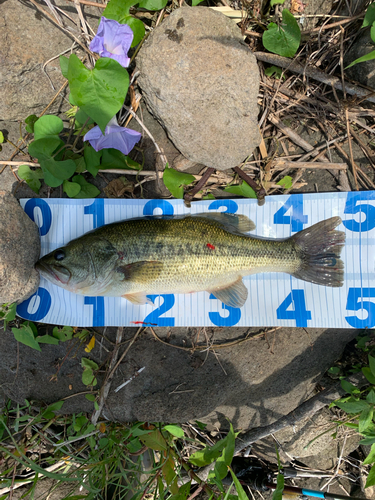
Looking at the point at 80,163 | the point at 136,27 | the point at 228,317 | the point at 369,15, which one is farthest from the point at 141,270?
the point at 369,15

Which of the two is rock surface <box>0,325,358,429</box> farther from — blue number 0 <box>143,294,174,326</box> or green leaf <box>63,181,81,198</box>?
green leaf <box>63,181,81,198</box>

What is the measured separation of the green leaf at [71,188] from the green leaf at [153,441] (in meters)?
2.69

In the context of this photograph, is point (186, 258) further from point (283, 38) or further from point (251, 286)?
point (283, 38)

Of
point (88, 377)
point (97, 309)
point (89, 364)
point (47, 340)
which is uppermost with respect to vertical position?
point (97, 309)

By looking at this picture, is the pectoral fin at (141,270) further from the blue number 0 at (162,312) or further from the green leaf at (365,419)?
the green leaf at (365,419)

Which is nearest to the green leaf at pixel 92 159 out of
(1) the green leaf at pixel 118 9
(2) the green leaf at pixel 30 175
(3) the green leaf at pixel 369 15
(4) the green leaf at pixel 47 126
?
(4) the green leaf at pixel 47 126

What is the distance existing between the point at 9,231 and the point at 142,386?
2181 millimetres

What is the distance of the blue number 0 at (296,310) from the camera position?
3.43m

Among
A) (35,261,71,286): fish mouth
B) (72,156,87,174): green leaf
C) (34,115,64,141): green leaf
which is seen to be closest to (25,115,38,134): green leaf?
(34,115,64,141): green leaf

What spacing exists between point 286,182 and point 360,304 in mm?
1614

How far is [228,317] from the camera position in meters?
3.46

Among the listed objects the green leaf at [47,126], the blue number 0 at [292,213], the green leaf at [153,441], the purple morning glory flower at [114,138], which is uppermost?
the green leaf at [47,126]

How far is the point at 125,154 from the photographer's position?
3.24 m

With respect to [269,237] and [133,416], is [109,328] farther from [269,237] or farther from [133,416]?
[269,237]
